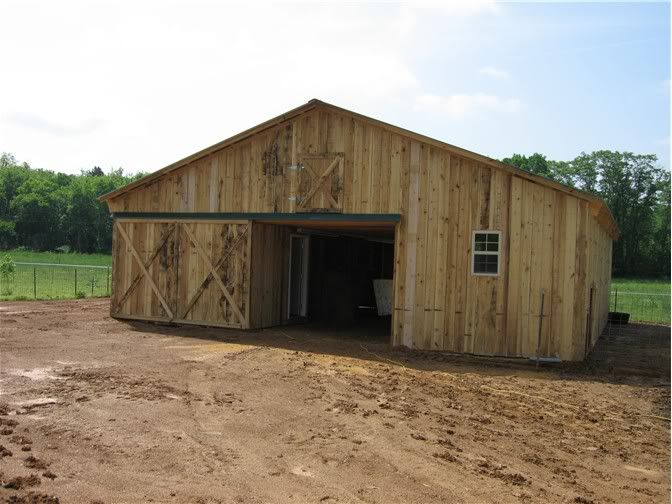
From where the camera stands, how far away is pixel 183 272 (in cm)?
1598

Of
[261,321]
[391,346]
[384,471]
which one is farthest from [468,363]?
[384,471]

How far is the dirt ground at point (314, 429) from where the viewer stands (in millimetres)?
5496

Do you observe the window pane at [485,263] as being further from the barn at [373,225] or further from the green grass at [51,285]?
the green grass at [51,285]

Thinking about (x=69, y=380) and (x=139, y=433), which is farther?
(x=69, y=380)

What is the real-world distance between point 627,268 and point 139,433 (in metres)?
62.8

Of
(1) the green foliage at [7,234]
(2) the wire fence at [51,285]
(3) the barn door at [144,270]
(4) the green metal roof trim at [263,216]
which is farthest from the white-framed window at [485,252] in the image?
(1) the green foliage at [7,234]

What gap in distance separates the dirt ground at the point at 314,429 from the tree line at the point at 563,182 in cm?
5172

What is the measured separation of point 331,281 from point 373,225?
14.0ft

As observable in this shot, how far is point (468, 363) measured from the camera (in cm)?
1249

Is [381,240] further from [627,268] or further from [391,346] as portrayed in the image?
[627,268]

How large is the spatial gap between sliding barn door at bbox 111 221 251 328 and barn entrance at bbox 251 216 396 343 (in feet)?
1.55

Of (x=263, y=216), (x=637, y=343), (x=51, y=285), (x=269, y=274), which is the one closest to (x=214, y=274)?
(x=269, y=274)

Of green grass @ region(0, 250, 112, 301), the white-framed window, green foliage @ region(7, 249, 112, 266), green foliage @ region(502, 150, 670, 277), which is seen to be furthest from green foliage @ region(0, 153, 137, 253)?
the white-framed window

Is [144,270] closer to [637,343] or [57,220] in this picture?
[637,343]
